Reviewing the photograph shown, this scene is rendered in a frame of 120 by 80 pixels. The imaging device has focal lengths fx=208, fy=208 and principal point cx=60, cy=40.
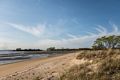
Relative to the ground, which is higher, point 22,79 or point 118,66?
point 118,66

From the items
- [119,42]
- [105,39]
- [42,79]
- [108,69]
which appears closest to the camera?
[108,69]

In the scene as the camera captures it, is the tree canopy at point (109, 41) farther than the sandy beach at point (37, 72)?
Yes

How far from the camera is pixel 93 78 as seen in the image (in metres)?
7.91

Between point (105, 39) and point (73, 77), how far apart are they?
56719 mm

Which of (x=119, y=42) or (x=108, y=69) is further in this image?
(x=119, y=42)

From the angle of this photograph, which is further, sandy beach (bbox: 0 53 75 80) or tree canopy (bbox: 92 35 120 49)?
tree canopy (bbox: 92 35 120 49)

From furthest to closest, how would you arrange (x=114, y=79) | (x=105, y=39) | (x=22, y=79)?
(x=105, y=39)
(x=22, y=79)
(x=114, y=79)

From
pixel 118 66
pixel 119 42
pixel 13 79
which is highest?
pixel 119 42

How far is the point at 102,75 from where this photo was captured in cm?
827

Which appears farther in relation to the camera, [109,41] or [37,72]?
[109,41]

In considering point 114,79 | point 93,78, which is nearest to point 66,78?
point 93,78

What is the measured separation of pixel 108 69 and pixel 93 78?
1.57m

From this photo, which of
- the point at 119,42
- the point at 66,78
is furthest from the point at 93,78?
the point at 119,42

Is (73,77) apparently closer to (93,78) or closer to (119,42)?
(93,78)
